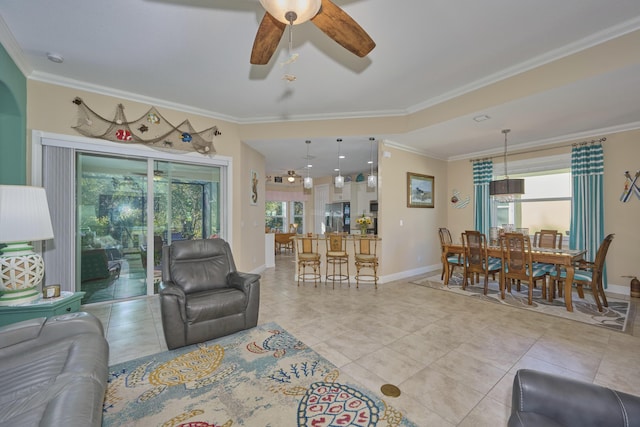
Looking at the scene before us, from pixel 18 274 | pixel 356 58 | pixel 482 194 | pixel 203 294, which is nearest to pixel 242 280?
pixel 203 294

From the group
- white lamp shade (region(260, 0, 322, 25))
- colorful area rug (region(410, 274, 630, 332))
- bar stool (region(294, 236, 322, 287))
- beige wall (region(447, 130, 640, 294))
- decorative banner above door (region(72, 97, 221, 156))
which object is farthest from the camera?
bar stool (region(294, 236, 322, 287))


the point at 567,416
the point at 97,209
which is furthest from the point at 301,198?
the point at 567,416

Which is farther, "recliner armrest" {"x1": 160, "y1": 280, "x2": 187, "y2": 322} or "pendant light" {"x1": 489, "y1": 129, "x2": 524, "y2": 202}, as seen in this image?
"pendant light" {"x1": 489, "y1": 129, "x2": 524, "y2": 202}

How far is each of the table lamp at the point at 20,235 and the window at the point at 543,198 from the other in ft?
23.2

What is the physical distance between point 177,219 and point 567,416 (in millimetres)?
4883

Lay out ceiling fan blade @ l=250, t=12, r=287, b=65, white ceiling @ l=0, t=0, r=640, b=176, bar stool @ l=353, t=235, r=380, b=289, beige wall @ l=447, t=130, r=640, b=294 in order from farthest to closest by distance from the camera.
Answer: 1. bar stool @ l=353, t=235, r=380, b=289
2. beige wall @ l=447, t=130, r=640, b=294
3. white ceiling @ l=0, t=0, r=640, b=176
4. ceiling fan blade @ l=250, t=12, r=287, b=65

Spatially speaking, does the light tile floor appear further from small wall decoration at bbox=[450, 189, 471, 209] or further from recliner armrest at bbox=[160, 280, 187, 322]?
small wall decoration at bbox=[450, 189, 471, 209]

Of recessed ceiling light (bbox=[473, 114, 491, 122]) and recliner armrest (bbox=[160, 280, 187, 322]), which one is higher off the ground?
recessed ceiling light (bbox=[473, 114, 491, 122])

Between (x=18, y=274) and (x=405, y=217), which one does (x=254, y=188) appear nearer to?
(x=405, y=217)

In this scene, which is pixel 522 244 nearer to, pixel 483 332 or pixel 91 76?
pixel 483 332

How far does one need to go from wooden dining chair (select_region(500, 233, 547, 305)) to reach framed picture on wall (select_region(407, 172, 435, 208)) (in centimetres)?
196

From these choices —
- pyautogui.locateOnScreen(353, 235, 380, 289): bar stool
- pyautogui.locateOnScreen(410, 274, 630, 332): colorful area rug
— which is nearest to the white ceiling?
pyautogui.locateOnScreen(353, 235, 380, 289): bar stool

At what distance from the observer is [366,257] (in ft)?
15.5

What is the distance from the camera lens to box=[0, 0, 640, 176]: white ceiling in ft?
7.55
